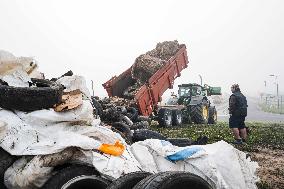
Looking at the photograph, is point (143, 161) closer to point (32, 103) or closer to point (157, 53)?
point (32, 103)

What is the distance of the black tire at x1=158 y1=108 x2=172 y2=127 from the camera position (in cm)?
1675

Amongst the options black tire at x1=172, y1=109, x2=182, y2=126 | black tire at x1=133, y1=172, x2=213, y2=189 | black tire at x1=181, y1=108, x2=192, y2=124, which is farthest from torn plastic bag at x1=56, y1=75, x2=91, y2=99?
black tire at x1=181, y1=108, x2=192, y2=124

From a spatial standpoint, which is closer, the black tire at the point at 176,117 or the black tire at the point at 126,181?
the black tire at the point at 126,181

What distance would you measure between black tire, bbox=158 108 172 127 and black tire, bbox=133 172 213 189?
13363 millimetres

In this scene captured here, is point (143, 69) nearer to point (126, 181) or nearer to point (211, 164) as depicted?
point (211, 164)

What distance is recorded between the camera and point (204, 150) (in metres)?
4.51

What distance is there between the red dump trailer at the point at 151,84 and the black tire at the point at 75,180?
10.3 metres

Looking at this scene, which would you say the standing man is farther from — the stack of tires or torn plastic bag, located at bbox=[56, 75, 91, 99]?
the stack of tires

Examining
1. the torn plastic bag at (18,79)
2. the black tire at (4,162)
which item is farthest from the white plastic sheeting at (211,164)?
the torn plastic bag at (18,79)

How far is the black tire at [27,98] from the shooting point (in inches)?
196

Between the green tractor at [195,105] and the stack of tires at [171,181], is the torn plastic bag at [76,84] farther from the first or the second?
the green tractor at [195,105]

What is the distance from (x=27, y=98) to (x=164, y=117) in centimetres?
1209

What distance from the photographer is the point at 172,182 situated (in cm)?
314

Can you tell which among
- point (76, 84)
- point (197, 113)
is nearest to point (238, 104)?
point (76, 84)
